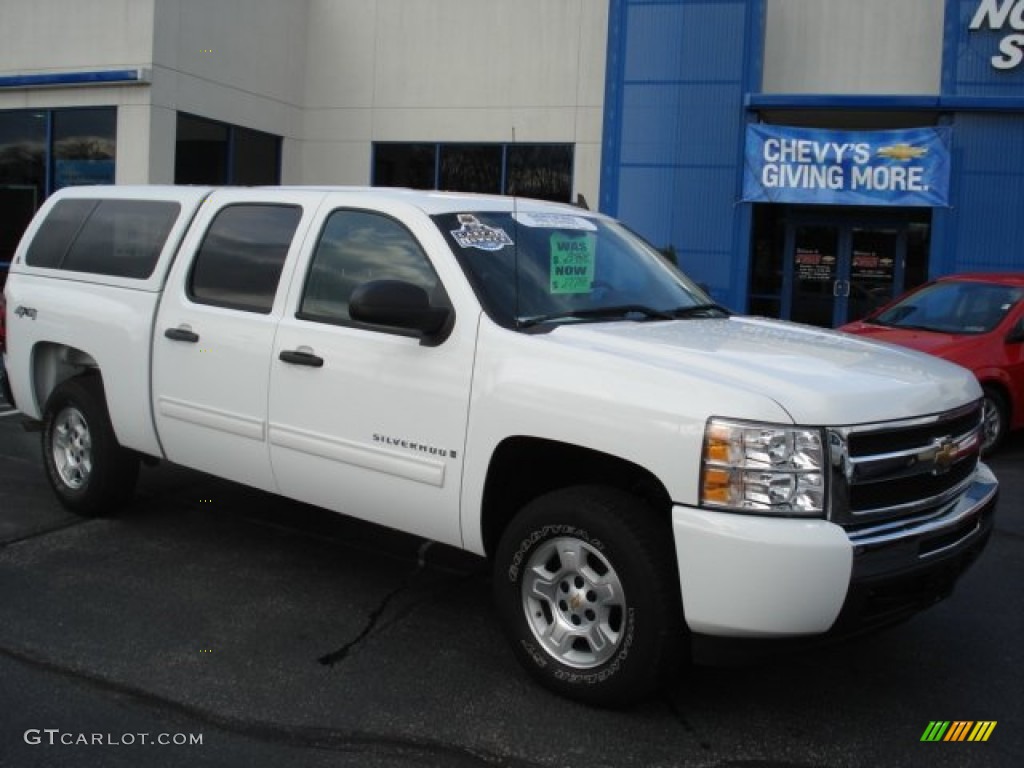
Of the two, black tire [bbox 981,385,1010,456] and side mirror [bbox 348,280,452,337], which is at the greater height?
side mirror [bbox 348,280,452,337]

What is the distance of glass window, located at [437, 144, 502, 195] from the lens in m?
18.0

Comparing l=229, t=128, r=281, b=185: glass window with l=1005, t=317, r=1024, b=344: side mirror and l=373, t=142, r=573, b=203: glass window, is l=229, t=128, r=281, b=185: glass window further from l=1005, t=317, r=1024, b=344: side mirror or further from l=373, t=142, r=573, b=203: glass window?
l=1005, t=317, r=1024, b=344: side mirror

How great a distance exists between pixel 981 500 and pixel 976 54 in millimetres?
13212

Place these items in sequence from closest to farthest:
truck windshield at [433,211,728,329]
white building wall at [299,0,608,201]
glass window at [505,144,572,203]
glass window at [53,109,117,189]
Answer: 1. truck windshield at [433,211,728,329]
2. glass window at [53,109,117,189]
3. white building wall at [299,0,608,201]
4. glass window at [505,144,572,203]

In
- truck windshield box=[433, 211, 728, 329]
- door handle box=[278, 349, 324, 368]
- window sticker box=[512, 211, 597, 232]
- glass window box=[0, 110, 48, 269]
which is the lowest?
door handle box=[278, 349, 324, 368]

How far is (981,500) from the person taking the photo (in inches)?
157

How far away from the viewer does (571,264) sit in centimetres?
455

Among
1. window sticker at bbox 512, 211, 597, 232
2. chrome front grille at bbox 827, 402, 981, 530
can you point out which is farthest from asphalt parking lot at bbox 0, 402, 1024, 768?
window sticker at bbox 512, 211, 597, 232

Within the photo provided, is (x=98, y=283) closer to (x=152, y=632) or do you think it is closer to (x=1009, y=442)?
(x=152, y=632)

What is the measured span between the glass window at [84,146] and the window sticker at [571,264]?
45.3ft

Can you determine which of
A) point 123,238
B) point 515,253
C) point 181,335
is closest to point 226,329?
point 181,335

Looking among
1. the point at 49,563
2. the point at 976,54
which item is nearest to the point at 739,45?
the point at 976,54

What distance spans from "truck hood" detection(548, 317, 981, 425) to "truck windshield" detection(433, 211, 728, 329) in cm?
20

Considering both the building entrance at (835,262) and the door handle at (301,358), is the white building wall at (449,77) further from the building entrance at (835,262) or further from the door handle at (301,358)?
the door handle at (301,358)
